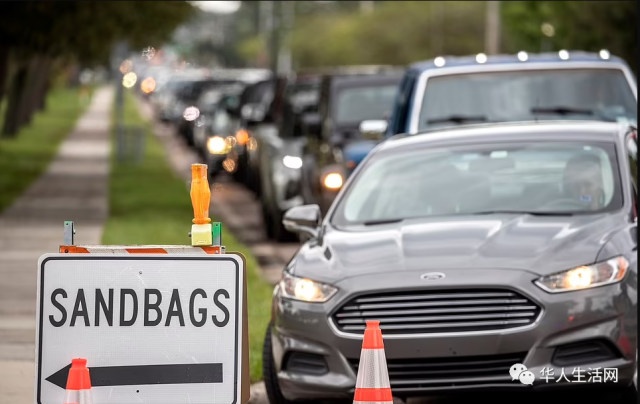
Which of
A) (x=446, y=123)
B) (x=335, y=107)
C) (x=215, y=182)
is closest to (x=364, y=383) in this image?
(x=446, y=123)

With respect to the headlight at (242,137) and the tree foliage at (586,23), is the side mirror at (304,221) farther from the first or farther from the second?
the headlight at (242,137)

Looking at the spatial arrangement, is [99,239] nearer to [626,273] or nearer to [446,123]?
[446,123]

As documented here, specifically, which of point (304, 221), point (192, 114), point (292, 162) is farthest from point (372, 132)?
point (192, 114)

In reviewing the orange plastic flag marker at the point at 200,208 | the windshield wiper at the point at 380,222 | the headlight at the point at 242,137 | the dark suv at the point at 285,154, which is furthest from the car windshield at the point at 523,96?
the headlight at the point at 242,137

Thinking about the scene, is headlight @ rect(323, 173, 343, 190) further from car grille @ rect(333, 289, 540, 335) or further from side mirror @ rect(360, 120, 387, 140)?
car grille @ rect(333, 289, 540, 335)

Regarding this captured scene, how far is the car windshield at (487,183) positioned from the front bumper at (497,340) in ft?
3.90

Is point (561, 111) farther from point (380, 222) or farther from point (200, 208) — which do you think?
point (200, 208)

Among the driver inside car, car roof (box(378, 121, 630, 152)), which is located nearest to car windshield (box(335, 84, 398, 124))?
car roof (box(378, 121, 630, 152))

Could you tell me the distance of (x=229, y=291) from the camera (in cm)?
638

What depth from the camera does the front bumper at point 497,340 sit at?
7.80 meters

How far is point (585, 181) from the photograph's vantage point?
366 inches

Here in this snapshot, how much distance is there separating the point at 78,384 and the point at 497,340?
2.51 metres

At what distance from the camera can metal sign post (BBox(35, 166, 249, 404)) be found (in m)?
6.35

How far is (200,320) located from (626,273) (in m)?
2.56
